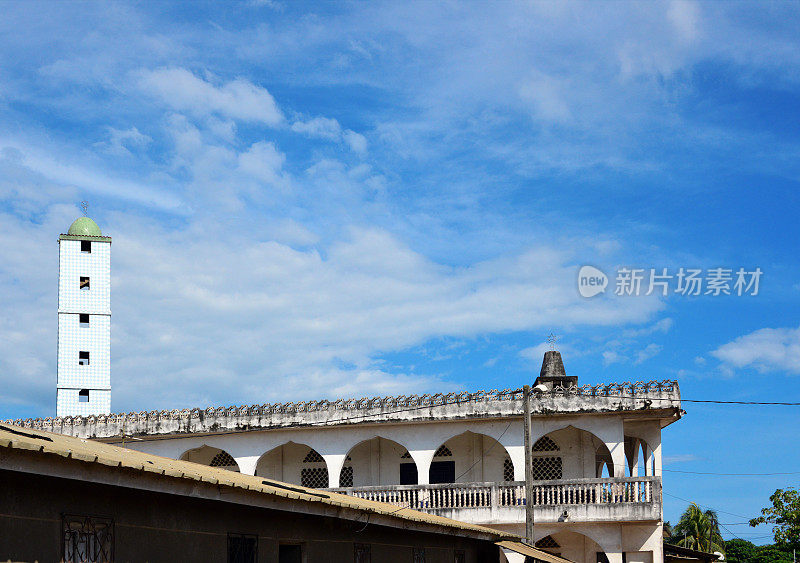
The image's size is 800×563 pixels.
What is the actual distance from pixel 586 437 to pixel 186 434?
1143 centimetres

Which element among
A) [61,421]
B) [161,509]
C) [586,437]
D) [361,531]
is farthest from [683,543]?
[161,509]

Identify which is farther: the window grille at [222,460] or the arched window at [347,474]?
the window grille at [222,460]

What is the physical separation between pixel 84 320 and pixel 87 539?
30.8 meters

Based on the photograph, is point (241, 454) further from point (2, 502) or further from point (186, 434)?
point (2, 502)

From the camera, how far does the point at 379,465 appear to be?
2905 cm

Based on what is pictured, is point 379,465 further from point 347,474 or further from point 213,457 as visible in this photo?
point 213,457

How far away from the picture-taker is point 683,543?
74000 mm

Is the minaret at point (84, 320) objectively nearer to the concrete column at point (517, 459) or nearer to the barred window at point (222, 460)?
the barred window at point (222, 460)

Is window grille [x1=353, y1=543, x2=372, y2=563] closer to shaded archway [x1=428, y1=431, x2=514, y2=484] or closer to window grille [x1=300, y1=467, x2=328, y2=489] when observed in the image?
shaded archway [x1=428, y1=431, x2=514, y2=484]

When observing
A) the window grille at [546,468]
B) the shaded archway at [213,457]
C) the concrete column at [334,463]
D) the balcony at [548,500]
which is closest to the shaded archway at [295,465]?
the shaded archway at [213,457]

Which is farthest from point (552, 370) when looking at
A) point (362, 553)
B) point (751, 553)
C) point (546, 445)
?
point (751, 553)

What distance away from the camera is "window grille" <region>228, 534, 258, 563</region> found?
38.7 feet

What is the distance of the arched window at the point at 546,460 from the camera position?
27.9 meters

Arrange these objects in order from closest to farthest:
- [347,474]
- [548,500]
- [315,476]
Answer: [548,500] < [347,474] < [315,476]
